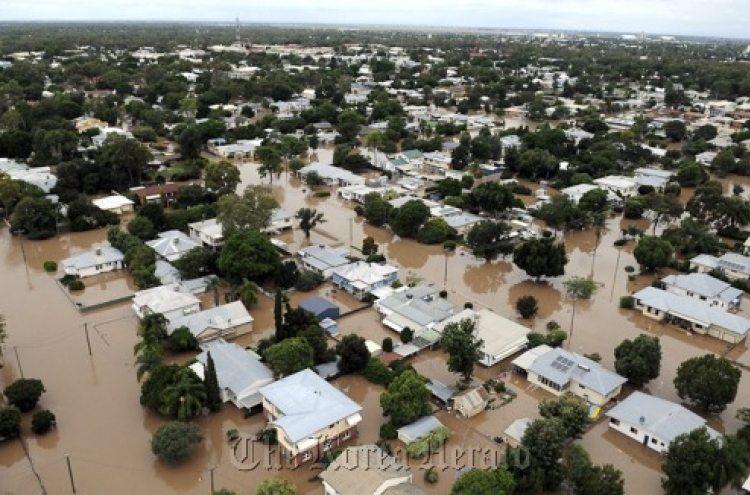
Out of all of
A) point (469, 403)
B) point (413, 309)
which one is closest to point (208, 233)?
point (413, 309)

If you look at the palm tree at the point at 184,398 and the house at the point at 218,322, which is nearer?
the palm tree at the point at 184,398

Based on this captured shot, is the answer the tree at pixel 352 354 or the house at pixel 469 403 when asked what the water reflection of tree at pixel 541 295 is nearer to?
the house at pixel 469 403

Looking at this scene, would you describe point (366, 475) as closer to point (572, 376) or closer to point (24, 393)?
point (572, 376)

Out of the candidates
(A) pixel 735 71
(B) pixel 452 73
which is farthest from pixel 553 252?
(A) pixel 735 71

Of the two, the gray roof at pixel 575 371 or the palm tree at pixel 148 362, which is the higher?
the palm tree at pixel 148 362

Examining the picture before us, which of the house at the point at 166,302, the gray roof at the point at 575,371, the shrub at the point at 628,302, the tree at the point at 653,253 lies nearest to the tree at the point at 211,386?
the house at the point at 166,302

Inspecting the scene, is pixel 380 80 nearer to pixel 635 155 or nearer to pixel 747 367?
pixel 635 155

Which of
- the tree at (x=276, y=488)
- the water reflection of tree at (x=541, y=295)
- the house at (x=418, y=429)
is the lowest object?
the water reflection of tree at (x=541, y=295)
